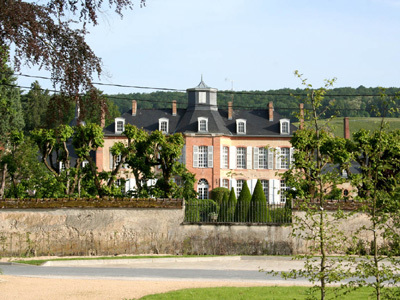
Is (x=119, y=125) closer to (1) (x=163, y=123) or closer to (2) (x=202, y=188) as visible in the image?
(1) (x=163, y=123)

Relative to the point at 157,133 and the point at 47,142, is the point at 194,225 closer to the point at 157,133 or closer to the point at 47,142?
the point at 157,133

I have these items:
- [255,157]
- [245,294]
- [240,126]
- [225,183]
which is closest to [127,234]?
[245,294]

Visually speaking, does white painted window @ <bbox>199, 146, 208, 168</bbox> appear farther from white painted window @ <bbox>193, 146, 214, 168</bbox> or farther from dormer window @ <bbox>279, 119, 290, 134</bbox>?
dormer window @ <bbox>279, 119, 290, 134</bbox>

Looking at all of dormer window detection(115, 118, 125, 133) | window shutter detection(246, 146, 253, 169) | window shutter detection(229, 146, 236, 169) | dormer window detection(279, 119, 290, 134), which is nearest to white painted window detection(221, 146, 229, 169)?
window shutter detection(229, 146, 236, 169)

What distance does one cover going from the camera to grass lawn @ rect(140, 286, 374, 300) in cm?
1220

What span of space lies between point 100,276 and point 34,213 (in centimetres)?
594

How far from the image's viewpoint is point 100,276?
1683 cm

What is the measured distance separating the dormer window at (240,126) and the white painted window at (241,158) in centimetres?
145

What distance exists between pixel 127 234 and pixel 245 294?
1036cm

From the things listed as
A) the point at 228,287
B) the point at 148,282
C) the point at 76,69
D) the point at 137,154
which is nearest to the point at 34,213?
the point at 137,154

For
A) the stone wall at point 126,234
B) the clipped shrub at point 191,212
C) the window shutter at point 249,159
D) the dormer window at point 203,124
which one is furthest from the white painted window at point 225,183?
the stone wall at point 126,234

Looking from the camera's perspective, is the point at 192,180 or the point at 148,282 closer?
the point at 148,282

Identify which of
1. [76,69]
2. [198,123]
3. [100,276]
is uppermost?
[198,123]

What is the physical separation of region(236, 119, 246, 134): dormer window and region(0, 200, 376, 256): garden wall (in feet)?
Answer: 120
